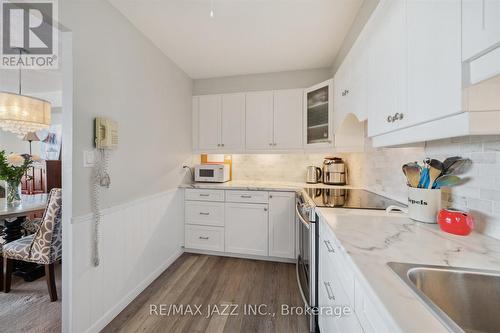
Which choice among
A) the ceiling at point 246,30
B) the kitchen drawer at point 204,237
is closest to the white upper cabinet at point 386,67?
the ceiling at point 246,30

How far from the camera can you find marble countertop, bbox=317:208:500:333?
434 mm

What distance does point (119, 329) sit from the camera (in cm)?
146

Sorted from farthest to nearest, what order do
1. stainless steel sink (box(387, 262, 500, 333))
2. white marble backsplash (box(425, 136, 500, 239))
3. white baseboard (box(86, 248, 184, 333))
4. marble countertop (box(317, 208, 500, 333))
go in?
white baseboard (box(86, 248, 184, 333)) → white marble backsplash (box(425, 136, 500, 239)) → stainless steel sink (box(387, 262, 500, 333)) → marble countertop (box(317, 208, 500, 333))

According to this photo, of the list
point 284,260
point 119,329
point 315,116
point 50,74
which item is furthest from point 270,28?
point 50,74

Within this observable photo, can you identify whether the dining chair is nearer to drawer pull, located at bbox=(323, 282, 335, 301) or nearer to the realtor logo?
the realtor logo

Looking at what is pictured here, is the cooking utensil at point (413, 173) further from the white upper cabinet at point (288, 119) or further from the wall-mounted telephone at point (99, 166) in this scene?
the wall-mounted telephone at point (99, 166)

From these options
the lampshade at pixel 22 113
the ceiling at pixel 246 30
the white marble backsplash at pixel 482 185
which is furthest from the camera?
the lampshade at pixel 22 113

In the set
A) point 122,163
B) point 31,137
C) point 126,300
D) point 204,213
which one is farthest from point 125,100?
point 31,137

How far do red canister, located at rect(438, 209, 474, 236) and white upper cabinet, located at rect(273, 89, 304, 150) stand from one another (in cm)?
180

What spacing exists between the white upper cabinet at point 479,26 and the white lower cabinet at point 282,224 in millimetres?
1923

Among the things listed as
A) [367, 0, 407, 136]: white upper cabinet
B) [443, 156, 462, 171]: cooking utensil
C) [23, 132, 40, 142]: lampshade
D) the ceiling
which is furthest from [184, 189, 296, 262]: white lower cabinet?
[23, 132, 40, 142]: lampshade

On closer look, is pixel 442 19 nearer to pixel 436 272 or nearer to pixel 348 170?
pixel 436 272

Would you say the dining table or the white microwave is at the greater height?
the white microwave

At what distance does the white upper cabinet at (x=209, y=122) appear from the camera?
2.86 meters
